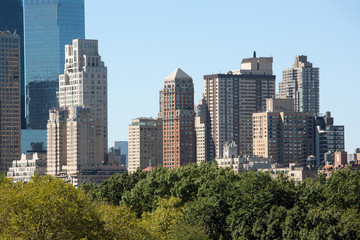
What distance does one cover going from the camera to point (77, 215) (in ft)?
371

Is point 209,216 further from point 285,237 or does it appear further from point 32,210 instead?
point 32,210

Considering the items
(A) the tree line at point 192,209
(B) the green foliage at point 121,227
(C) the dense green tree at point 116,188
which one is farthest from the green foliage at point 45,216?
(C) the dense green tree at point 116,188

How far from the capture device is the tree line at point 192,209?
4380 inches

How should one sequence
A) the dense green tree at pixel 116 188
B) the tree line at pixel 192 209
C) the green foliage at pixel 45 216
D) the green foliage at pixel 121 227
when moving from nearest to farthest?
1. the green foliage at pixel 45 216
2. the tree line at pixel 192 209
3. the green foliage at pixel 121 227
4. the dense green tree at pixel 116 188

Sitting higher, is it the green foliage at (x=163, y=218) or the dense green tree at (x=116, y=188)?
the dense green tree at (x=116, y=188)

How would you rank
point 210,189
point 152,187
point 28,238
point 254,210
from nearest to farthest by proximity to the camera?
point 28,238 < point 254,210 < point 210,189 < point 152,187

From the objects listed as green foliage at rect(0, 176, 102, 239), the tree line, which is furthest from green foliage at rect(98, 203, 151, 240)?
green foliage at rect(0, 176, 102, 239)

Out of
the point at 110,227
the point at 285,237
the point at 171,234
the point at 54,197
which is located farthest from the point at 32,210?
the point at 285,237

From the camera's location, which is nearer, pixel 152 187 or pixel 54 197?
pixel 54 197

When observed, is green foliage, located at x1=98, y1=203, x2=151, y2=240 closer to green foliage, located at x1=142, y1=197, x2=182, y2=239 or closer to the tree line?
the tree line

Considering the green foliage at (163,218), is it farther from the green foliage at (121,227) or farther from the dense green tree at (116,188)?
the dense green tree at (116,188)

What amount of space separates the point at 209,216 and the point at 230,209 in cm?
378

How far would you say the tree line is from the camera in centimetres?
11125

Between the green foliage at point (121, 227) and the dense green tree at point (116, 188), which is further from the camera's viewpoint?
the dense green tree at point (116, 188)
